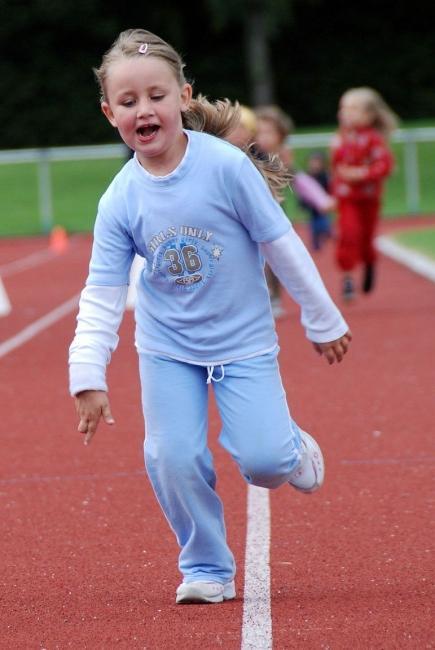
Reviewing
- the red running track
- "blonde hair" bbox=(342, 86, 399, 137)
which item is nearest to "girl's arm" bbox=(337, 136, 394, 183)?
"blonde hair" bbox=(342, 86, 399, 137)

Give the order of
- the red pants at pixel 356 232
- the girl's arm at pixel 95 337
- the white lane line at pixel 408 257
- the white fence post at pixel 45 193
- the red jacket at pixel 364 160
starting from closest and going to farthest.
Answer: the girl's arm at pixel 95 337, the red jacket at pixel 364 160, the red pants at pixel 356 232, the white lane line at pixel 408 257, the white fence post at pixel 45 193

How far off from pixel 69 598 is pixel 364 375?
17.6ft

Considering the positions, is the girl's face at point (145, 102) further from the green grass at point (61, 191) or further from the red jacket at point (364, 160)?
the green grass at point (61, 191)

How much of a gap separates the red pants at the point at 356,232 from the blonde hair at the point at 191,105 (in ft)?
31.2

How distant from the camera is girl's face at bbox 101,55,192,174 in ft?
15.5

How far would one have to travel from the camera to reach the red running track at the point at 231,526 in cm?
476

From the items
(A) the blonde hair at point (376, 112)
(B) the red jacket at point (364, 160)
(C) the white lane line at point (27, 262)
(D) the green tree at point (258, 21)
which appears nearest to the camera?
(A) the blonde hair at point (376, 112)

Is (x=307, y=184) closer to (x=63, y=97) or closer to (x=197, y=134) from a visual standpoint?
(x=197, y=134)

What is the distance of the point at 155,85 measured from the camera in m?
4.73

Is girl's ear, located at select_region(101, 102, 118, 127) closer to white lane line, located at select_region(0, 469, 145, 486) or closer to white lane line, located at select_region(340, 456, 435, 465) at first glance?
white lane line, located at select_region(0, 469, 145, 486)

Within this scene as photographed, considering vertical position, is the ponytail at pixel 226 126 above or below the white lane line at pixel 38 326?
above

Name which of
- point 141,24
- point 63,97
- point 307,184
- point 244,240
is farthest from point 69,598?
point 141,24

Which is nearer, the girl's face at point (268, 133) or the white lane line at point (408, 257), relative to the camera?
the girl's face at point (268, 133)

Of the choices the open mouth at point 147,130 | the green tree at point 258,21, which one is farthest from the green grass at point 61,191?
the open mouth at point 147,130
